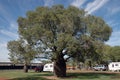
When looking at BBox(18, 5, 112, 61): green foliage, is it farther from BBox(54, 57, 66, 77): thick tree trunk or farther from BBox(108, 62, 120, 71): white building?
BBox(108, 62, 120, 71): white building

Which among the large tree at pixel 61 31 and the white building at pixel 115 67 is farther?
the white building at pixel 115 67

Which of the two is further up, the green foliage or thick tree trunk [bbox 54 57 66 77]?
the green foliage

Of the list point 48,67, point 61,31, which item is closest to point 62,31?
point 61,31

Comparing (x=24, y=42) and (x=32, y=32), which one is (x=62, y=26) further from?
(x=24, y=42)

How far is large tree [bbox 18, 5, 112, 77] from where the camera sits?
33.6 metres

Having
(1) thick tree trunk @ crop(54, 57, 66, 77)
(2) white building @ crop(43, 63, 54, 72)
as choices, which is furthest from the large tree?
(2) white building @ crop(43, 63, 54, 72)

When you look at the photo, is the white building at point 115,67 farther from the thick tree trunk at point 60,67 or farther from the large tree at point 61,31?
the thick tree trunk at point 60,67

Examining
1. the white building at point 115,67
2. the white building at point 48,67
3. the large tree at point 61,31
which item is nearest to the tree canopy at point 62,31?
the large tree at point 61,31

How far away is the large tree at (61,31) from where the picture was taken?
110 ft

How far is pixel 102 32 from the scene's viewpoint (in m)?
36.6

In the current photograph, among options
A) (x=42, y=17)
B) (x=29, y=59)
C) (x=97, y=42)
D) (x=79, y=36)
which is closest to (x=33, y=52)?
(x=29, y=59)

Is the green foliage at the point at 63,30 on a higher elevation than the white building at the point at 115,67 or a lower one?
higher

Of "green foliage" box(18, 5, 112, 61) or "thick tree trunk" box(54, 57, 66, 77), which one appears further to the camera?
"thick tree trunk" box(54, 57, 66, 77)

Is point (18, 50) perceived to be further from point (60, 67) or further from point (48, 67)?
point (48, 67)
